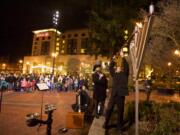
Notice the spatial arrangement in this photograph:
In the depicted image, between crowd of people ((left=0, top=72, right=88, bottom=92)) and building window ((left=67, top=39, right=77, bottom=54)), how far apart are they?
4675cm

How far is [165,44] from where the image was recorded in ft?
46.4

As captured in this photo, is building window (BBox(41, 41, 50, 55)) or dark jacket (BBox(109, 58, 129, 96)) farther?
building window (BBox(41, 41, 50, 55))

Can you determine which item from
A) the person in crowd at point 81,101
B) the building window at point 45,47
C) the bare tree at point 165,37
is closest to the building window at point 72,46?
the building window at point 45,47

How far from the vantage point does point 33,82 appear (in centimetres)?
2388

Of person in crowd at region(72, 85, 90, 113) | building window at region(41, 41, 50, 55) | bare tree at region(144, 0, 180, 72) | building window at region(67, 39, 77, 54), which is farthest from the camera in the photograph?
building window at region(41, 41, 50, 55)

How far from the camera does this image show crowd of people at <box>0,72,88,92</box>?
22817 mm

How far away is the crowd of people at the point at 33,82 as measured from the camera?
2282cm

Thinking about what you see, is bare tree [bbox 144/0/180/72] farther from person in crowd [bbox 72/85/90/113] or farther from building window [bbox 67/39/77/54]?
building window [bbox 67/39/77/54]

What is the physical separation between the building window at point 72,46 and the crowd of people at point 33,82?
4675cm

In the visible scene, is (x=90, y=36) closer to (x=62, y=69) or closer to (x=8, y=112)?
(x=8, y=112)

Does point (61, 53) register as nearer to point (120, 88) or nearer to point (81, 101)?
point (81, 101)

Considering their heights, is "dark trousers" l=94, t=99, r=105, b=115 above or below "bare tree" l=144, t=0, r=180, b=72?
below

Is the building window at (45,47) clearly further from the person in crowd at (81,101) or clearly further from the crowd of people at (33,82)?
the person in crowd at (81,101)

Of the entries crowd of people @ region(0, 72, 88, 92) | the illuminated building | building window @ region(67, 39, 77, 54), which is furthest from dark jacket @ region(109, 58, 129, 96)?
building window @ region(67, 39, 77, 54)
